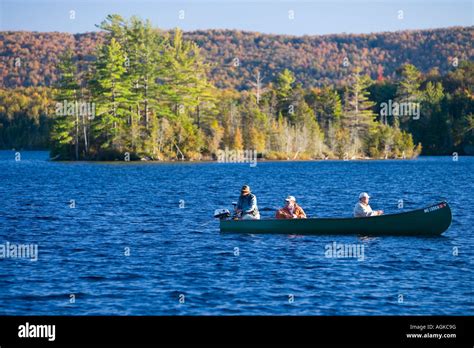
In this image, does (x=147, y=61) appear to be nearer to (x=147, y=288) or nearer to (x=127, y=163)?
(x=127, y=163)

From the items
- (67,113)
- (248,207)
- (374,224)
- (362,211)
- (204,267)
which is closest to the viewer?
(204,267)

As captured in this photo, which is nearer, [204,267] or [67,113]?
[204,267]

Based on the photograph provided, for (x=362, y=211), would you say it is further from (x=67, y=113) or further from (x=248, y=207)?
(x=67, y=113)

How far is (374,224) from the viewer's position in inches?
1278

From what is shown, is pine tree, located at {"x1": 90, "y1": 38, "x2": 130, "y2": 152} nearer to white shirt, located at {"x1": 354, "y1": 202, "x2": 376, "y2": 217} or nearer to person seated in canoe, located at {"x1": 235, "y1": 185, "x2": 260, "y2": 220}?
person seated in canoe, located at {"x1": 235, "y1": 185, "x2": 260, "y2": 220}

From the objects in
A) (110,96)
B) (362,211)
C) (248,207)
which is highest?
(110,96)

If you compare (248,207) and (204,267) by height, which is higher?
(248,207)

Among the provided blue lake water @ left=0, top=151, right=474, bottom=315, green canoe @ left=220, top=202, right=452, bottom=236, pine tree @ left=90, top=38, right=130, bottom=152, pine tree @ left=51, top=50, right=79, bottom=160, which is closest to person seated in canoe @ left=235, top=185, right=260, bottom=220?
green canoe @ left=220, top=202, right=452, bottom=236

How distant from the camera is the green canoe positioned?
3238cm

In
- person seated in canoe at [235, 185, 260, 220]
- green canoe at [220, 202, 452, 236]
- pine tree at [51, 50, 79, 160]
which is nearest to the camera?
green canoe at [220, 202, 452, 236]

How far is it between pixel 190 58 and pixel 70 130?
2204cm

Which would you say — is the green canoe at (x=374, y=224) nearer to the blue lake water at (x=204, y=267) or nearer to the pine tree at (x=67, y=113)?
the blue lake water at (x=204, y=267)

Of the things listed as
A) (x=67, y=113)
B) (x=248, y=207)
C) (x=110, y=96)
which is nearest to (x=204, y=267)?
(x=248, y=207)

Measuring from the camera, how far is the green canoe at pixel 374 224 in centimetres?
3238
